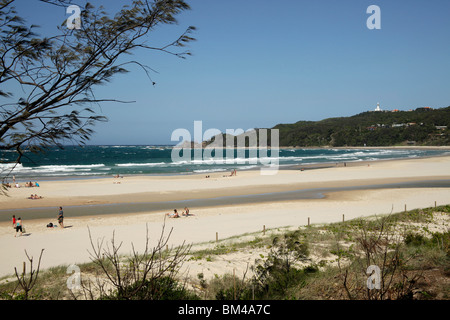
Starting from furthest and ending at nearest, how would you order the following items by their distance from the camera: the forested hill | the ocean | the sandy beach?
the forested hill, the ocean, the sandy beach

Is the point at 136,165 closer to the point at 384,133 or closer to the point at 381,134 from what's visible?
the point at 381,134

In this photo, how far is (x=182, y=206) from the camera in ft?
75.7

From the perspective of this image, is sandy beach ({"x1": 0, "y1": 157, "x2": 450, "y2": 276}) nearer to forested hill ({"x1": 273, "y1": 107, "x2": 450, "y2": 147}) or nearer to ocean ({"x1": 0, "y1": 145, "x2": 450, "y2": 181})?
ocean ({"x1": 0, "y1": 145, "x2": 450, "y2": 181})

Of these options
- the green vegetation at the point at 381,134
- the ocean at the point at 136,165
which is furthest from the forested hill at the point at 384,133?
the ocean at the point at 136,165

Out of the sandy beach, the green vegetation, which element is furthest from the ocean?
the green vegetation

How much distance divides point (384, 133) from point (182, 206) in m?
143

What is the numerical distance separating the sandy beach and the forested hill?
10611 centimetres

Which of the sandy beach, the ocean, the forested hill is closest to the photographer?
the sandy beach

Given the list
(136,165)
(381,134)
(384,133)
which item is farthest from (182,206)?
(384,133)

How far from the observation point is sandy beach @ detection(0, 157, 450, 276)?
536 inches

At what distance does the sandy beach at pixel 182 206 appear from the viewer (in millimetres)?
13617

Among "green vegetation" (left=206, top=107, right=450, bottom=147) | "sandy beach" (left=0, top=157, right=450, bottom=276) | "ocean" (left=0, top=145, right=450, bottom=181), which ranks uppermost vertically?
"green vegetation" (left=206, top=107, right=450, bottom=147)

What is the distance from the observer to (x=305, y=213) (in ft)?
62.5
